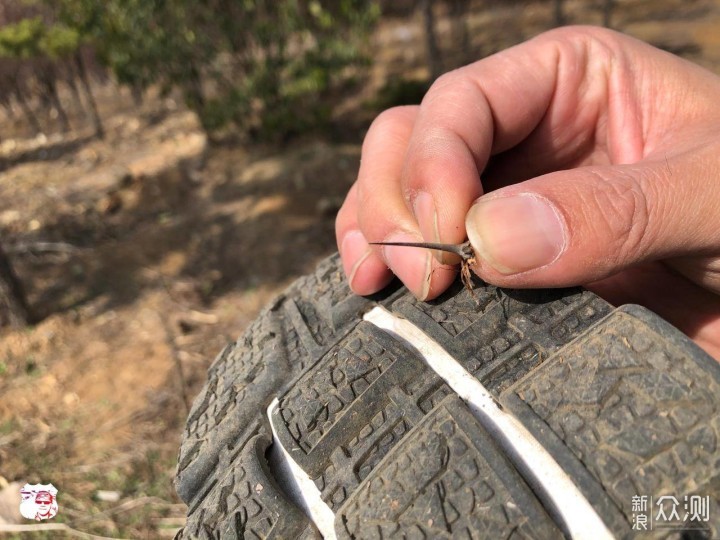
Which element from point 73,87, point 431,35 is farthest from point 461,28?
point 73,87

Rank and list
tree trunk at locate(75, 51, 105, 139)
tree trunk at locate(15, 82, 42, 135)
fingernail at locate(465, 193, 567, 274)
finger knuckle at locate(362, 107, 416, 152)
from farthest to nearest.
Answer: tree trunk at locate(15, 82, 42, 135), tree trunk at locate(75, 51, 105, 139), finger knuckle at locate(362, 107, 416, 152), fingernail at locate(465, 193, 567, 274)

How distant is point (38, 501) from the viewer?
262 cm

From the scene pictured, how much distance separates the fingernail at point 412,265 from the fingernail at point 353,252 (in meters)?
0.09

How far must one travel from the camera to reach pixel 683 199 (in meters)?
1.27

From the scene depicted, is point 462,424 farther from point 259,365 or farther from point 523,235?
point 259,365

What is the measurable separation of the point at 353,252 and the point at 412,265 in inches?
11.6

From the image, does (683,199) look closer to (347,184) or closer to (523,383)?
(523,383)

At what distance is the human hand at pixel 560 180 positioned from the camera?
48.5 inches

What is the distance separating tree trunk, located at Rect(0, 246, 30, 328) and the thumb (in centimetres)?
371

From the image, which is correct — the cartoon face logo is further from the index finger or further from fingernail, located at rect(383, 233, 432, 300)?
the index finger

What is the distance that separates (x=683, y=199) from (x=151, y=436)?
274 cm

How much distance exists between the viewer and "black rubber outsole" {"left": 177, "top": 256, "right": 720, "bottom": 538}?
92cm

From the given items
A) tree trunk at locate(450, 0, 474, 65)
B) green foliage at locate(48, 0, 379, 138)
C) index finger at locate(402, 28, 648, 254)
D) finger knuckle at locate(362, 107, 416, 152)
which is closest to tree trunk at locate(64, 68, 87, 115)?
green foliage at locate(48, 0, 379, 138)

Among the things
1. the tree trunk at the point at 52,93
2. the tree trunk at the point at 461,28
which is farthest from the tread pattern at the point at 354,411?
the tree trunk at the point at 461,28
